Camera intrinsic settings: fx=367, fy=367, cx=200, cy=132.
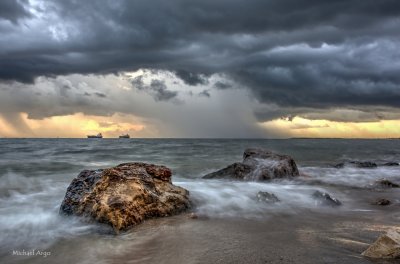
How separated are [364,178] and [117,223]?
42.1 ft

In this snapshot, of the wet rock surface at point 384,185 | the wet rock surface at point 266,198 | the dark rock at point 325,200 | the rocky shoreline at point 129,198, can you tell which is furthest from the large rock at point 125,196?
the wet rock surface at point 384,185

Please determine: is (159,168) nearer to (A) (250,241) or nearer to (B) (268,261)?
(A) (250,241)

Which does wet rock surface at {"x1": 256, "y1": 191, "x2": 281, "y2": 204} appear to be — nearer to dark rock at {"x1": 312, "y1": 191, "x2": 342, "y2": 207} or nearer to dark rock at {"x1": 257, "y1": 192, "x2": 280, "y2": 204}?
dark rock at {"x1": 257, "y1": 192, "x2": 280, "y2": 204}

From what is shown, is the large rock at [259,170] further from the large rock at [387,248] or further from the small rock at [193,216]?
the large rock at [387,248]

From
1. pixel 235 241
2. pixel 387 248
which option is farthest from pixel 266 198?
pixel 387 248

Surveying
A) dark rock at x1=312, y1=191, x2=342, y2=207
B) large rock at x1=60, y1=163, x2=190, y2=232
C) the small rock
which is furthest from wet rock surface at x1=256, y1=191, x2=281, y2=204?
the small rock

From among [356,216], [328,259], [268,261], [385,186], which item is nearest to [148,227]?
[268,261]

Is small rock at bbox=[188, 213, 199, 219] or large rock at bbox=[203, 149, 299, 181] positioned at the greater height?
large rock at bbox=[203, 149, 299, 181]

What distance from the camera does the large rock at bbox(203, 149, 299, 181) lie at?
46.5 ft

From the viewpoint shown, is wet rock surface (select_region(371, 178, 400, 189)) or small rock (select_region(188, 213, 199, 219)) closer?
small rock (select_region(188, 213, 199, 219))

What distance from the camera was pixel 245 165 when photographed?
14.8 metres

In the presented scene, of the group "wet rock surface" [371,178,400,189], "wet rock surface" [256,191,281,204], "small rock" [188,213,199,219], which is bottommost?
"wet rock surface" [371,178,400,189]

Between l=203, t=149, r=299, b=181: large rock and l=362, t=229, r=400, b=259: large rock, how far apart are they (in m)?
8.59

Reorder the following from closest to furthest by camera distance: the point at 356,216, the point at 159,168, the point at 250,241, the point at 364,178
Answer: the point at 250,241 → the point at 356,216 → the point at 159,168 → the point at 364,178
